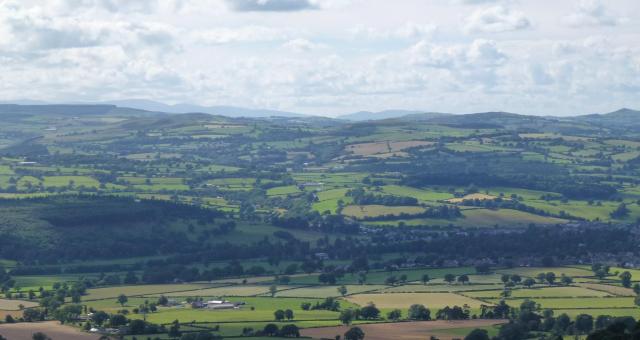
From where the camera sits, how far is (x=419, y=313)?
104m

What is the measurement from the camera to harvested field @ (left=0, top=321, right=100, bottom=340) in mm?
91250

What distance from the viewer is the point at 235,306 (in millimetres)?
→ 111312

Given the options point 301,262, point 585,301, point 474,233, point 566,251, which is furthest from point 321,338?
point 474,233

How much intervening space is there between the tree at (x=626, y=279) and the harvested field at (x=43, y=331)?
5737cm

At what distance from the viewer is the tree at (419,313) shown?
104 meters

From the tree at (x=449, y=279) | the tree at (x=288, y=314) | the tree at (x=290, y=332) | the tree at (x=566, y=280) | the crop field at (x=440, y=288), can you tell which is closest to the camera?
the tree at (x=290, y=332)

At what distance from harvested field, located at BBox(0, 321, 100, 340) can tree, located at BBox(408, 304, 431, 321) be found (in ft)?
91.8

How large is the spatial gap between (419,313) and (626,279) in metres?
30.9

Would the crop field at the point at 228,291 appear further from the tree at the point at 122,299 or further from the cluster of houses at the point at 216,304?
the tree at the point at 122,299

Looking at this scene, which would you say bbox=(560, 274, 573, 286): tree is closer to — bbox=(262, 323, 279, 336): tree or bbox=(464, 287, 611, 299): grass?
bbox=(464, 287, 611, 299): grass

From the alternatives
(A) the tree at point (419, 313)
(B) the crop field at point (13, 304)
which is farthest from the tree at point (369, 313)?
(B) the crop field at point (13, 304)

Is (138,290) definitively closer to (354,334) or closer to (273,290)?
(273,290)

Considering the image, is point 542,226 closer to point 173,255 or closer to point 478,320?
point 173,255

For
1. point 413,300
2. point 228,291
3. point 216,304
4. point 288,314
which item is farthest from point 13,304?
point 413,300
